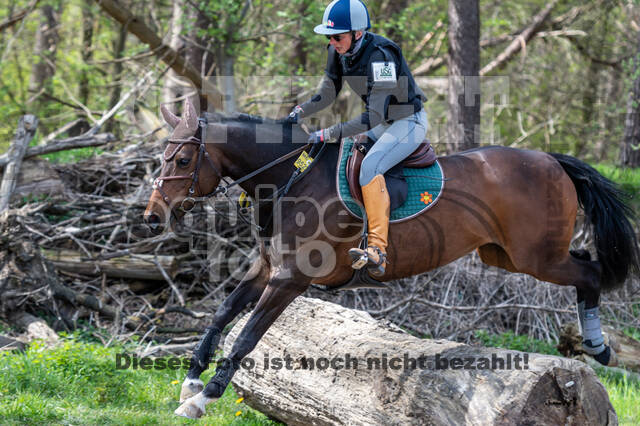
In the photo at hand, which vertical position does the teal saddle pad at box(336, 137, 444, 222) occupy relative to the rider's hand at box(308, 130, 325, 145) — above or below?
below

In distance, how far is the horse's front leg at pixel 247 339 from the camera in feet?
13.4

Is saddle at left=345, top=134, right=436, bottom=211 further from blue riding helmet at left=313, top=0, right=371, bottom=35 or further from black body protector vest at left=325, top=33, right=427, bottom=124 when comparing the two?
blue riding helmet at left=313, top=0, right=371, bottom=35

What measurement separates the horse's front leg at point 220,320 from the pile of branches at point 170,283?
2888 millimetres

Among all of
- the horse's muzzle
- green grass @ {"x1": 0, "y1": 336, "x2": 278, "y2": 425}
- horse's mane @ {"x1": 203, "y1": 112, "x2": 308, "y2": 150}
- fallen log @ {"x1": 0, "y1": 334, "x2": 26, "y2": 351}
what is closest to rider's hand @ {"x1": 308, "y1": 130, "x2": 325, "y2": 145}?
horse's mane @ {"x1": 203, "y1": 112, "x2": 308, "y2": 150}

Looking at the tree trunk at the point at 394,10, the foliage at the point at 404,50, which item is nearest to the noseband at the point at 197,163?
the foliage at the point at 404,50

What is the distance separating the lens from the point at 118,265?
8.48 meters

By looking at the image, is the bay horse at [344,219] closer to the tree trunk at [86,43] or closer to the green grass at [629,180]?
the green grass at [629,180]

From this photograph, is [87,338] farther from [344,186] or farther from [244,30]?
[244,30]

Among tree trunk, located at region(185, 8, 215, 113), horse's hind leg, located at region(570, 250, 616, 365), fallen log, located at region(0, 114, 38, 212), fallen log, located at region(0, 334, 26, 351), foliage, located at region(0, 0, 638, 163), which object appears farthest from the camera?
foliage, located at region(0, 0, 638, 163)

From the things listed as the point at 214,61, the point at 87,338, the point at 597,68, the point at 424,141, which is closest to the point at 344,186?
the point at 424,141

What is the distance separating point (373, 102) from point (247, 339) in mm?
2033

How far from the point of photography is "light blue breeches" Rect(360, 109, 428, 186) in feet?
15.2

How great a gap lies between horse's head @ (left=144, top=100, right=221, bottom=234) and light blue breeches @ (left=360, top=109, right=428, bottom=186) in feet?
3.92

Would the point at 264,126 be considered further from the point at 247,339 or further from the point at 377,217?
the point at 247,339
